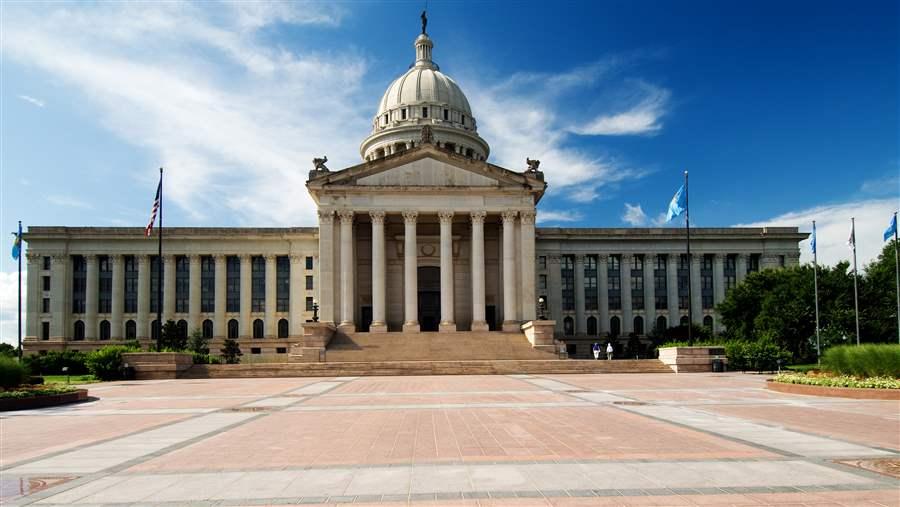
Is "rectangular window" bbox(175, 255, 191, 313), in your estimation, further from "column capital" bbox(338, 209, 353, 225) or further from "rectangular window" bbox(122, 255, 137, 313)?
"column capital" bbox(338, 209, 353, 225)

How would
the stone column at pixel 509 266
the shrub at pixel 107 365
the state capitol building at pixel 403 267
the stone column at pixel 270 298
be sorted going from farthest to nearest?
the stone column at pixel 270 298, the state capitol building at pixel 403 267, the stone column at pixel 509 266, the shrub at pixel 107 365

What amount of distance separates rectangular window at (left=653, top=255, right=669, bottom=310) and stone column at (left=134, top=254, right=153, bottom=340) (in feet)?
198

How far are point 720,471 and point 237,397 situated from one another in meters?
19.3

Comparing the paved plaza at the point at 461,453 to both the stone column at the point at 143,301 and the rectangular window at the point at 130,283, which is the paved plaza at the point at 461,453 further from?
the rectangular window at the point at 130,283

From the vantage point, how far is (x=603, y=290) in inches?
3334

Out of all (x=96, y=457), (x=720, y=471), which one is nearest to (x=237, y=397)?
(x=96, y=457)

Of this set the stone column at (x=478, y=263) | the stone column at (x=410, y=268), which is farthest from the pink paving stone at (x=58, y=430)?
the stone column at (x=478, y=263)

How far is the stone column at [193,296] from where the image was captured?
79.7 meters

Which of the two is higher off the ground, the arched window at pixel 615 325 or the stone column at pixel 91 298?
the stone column at pixel 91 298

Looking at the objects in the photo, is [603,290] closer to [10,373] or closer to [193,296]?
[193,296]

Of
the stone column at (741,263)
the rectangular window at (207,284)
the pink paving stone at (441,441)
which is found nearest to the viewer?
the pink paving stone at (441,441)

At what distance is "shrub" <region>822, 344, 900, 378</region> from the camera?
75.4 feet

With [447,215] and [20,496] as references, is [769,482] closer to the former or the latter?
[20,496]

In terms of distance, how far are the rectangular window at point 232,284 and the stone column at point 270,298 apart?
11.4 ft
